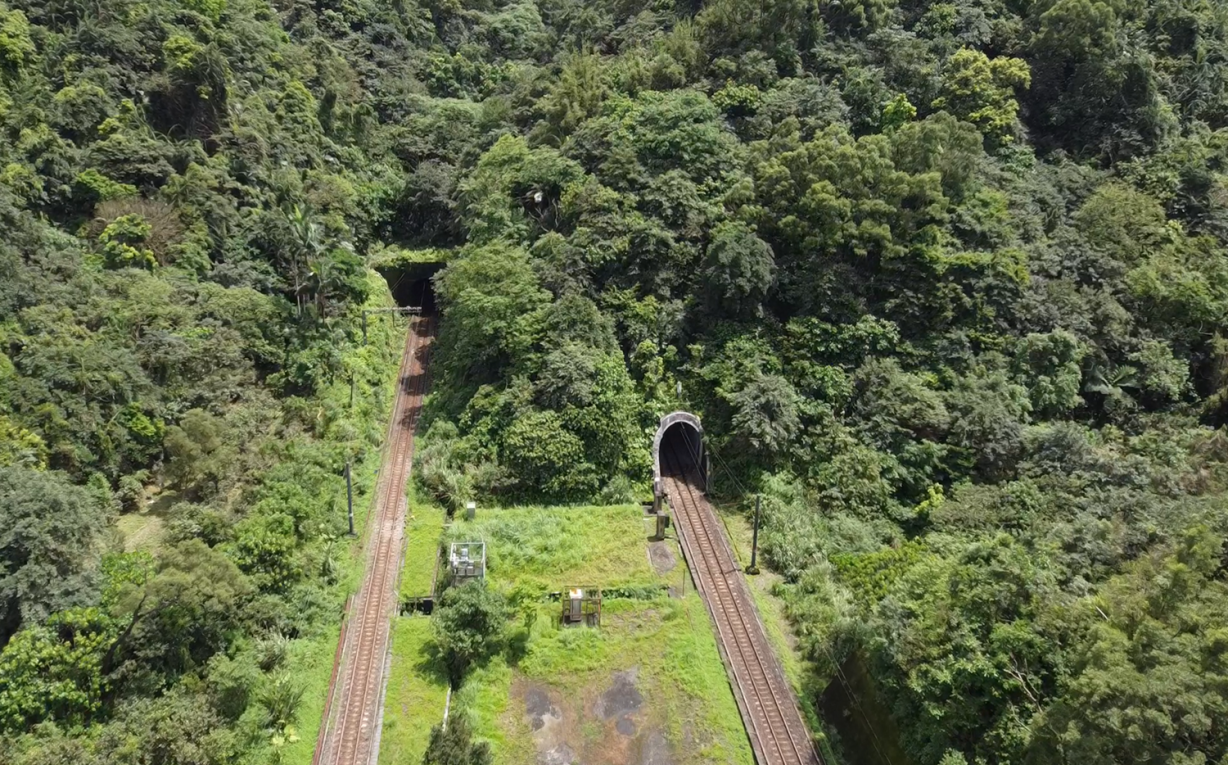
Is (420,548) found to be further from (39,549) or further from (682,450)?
(682,450)

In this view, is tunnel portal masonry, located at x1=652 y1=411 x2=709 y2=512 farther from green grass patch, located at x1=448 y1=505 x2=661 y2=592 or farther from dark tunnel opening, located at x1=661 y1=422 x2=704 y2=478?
green grass patch, located at x1=448 y1=505 x2=661 y2=592

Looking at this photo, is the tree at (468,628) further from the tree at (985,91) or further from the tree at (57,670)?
the tree at (985,91)

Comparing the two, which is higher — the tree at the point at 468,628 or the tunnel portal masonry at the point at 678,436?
the tunnel portal masonry at the point at 678,436

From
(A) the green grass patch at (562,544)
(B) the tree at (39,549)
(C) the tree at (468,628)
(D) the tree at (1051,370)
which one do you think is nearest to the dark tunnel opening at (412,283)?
(A) the green grass patch at (562,544)

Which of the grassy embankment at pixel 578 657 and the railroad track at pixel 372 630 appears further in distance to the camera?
the grassy embankment at pixel 578 657

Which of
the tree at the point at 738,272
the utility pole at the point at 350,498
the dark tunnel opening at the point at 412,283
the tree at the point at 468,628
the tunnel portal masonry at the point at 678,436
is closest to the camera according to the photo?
the tree at the point at 468,628
